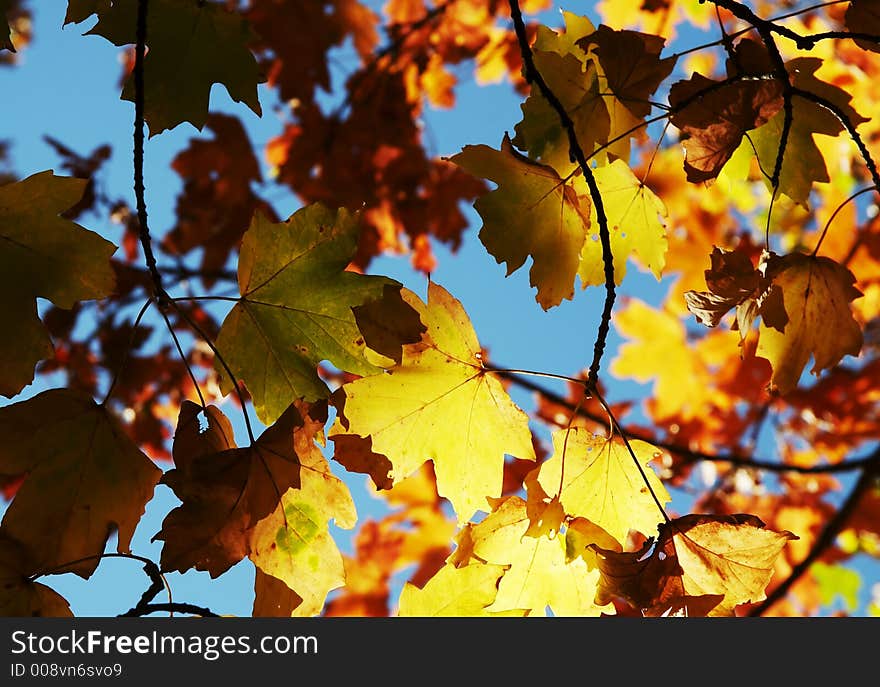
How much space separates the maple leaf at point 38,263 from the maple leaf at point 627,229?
77 centimetres

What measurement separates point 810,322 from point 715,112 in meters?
0.39

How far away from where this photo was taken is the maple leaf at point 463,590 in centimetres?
115

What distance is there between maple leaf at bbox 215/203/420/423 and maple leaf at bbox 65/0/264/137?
209mm

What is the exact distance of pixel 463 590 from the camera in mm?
1158

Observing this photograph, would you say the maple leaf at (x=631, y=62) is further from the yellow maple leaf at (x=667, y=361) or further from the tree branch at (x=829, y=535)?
the yellow maple leaf at (x=667, y=361)

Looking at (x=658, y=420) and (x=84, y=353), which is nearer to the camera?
Answer: (x=84, y=353)

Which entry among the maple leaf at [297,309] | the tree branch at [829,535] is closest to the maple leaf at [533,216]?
the maple leaf at [297,309]

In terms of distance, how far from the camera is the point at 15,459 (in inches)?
40.2

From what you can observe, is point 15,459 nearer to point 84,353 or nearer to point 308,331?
point 308,331

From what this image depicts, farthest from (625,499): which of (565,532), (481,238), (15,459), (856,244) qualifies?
(856,244)

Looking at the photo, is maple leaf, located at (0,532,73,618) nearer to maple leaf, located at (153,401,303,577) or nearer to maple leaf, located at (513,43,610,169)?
maple leaf, located at (153,401,303,577)

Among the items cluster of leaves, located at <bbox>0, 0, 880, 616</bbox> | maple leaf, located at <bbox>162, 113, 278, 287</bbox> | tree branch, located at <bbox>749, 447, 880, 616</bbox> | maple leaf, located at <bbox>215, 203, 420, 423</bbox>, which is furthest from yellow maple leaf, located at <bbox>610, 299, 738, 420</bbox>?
maple leaf, located at <bbox>215, 203, 420, 423</bbox>

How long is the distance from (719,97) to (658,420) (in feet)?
13.5

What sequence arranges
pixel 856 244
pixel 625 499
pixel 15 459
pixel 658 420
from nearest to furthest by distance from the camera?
pixel 15 459 < pixel 625 499 < pixel 856 244 < pixel 658 420
